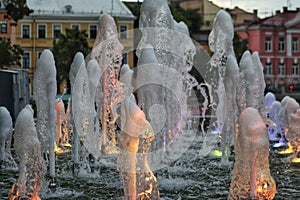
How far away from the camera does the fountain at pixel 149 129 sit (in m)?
7.57

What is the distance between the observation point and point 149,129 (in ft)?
24.6

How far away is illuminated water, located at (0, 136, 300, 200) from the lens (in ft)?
29.9

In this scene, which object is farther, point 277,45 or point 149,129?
point 277,45

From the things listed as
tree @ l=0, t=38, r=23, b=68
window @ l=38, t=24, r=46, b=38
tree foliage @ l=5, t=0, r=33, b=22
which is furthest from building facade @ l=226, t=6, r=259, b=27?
tree foliage @ l=5, t=0, r=33, b=22

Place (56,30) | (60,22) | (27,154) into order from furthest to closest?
(56,30) → (60,22) → (27,154)

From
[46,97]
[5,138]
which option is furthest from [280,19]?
[46,97]

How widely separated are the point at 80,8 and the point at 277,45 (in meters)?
19.2

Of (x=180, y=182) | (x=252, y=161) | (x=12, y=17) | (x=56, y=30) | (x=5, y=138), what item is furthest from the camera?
(x=56, y=30)

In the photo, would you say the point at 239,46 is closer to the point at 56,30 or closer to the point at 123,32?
the point at 123,32

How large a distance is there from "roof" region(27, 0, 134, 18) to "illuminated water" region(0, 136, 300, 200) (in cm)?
4161

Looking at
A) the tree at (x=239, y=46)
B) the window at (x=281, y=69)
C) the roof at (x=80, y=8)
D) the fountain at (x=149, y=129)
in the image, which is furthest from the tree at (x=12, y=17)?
the window at (x=281, y=69)

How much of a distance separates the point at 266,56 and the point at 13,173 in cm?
5308

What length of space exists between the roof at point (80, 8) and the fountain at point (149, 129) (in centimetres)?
3668

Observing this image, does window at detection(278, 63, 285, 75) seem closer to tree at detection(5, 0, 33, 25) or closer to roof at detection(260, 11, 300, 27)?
roof at detection(260, 11, 300, 27)
